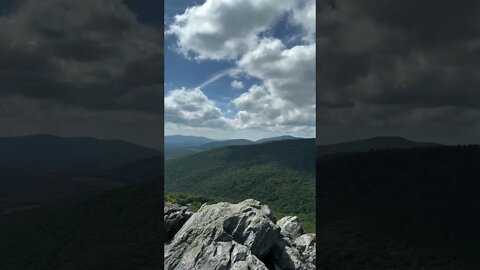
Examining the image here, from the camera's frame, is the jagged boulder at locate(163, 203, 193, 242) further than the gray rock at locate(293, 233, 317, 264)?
No

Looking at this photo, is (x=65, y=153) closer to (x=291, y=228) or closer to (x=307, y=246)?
(x=307, y=246)

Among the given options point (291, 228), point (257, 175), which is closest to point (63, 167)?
point (291, 228)

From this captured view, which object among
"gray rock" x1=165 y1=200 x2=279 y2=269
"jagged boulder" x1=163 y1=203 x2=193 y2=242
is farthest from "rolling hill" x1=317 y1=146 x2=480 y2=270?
"jagged boulder" x1=163 y1=203 x2=193 y2=242

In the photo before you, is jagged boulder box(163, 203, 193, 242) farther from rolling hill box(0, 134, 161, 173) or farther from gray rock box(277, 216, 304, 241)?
rolling hill box(0, 134, 161, 173)

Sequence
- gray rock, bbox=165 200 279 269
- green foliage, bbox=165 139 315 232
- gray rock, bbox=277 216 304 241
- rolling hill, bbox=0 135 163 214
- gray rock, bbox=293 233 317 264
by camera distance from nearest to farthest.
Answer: rolling hill, bbox=0 135 163 214
gray rock, bbox=165 200 279 269
gray rock, bbox=293 233 317 264
gray rock, bbox=277 216 304 241
green foliage, bbox=165 139 315 232

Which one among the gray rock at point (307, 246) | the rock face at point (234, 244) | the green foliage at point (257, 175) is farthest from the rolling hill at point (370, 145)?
the green foliage at point (257, 175)

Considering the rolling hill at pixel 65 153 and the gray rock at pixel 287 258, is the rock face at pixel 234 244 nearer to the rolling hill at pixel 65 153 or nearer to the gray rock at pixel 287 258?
the gray rock at pixel 287 258
